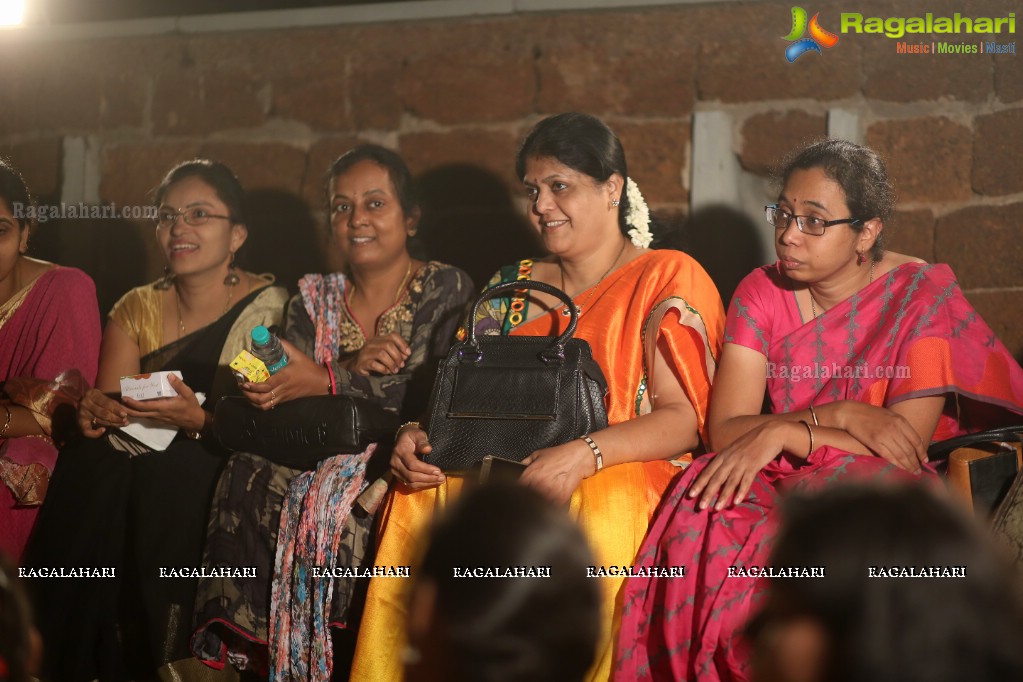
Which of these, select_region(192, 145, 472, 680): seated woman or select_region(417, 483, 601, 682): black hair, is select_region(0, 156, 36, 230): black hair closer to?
select_region(192, 145, 472, 680): seated woman

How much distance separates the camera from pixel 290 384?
341 centimetres

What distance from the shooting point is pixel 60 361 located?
3961 mm

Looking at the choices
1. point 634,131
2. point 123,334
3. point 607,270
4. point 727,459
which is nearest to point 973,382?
point 727,459

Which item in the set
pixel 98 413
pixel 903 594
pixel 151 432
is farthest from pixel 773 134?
pixel 903 594

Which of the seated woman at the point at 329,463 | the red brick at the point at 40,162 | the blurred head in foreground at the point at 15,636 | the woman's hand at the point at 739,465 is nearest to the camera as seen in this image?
the blurred head in foreground at the point at 15,636

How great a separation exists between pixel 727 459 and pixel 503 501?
1.43 metres

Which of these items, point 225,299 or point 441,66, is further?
point 441,66

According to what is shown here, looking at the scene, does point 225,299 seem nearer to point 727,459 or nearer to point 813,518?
point 727,459

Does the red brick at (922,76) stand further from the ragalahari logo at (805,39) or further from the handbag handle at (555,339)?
the handbag handle at (555,339)

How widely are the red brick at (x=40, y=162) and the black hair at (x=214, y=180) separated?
44.2 inches

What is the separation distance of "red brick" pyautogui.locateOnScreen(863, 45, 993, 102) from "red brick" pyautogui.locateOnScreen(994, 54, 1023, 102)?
0.09ft

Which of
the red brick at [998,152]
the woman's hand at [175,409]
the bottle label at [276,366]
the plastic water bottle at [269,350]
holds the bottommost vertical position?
the woman's hand at [175,409]

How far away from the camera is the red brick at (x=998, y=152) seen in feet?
12.4

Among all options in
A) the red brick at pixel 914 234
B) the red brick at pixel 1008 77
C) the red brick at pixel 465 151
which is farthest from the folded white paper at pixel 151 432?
the red brick at pixel 1008 77
